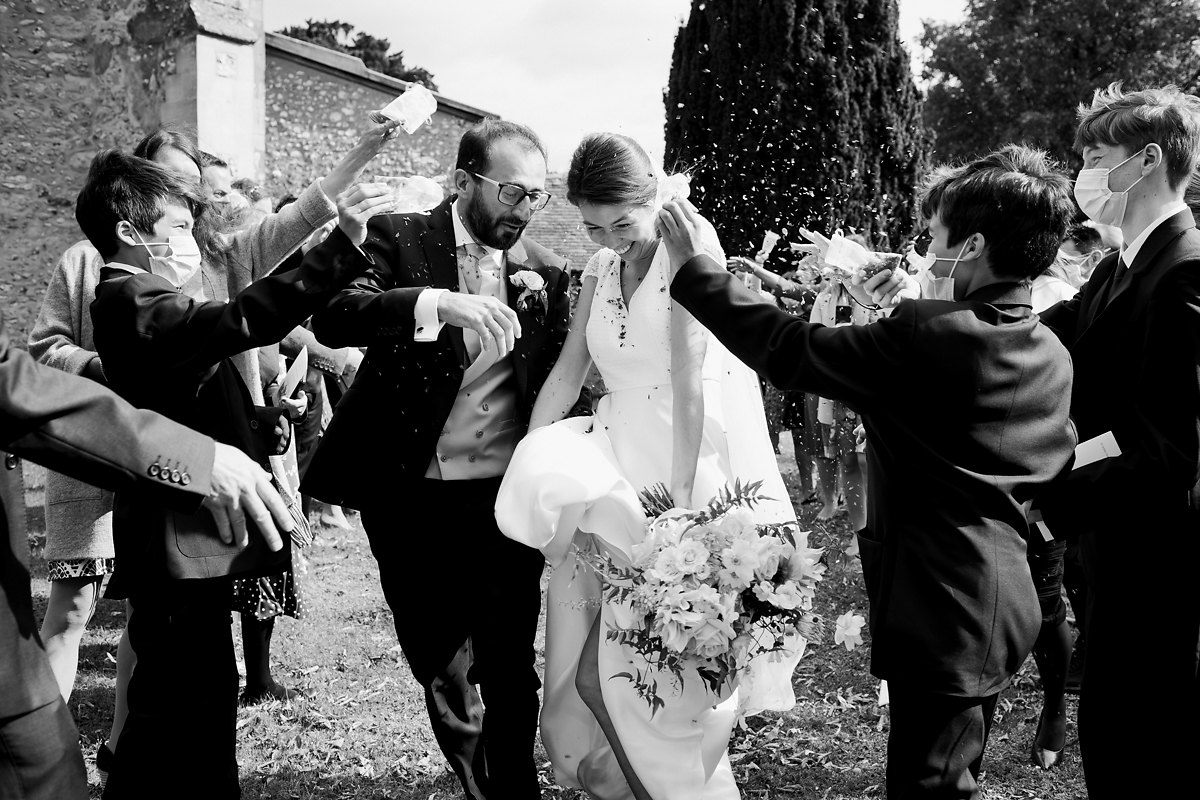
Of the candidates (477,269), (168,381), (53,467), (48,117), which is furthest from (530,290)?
(48,117)

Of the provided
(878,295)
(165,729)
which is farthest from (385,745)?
(878,295)

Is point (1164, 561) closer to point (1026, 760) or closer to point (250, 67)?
point (1026, 760)

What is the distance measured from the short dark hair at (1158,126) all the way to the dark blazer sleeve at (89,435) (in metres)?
2.82

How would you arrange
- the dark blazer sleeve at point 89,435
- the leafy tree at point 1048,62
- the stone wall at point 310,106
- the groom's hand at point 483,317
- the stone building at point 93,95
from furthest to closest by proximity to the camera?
1. the leafy tree at point 1048,62
2. the stone wall at point 310,106
3. the stone building at point 93,95
4. the groom's hand at point 483,317
5. the dark blazer sleeve at point 89,435

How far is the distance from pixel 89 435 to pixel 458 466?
5.37 ft

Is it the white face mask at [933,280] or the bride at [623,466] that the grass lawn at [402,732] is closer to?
the bride at [623,466]

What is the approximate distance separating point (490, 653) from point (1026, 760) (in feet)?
8.19

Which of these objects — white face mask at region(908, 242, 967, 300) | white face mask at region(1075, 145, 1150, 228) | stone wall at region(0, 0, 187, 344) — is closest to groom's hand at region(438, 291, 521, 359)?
white face mask at region(908, 242, 967, 300)

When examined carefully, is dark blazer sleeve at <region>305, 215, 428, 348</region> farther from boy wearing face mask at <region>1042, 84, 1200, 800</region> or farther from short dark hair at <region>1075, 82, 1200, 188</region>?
short dark hair at <region>1075, 82, 1200, 188</region>

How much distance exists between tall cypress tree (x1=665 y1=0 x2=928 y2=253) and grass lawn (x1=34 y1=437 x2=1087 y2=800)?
23.0 feet

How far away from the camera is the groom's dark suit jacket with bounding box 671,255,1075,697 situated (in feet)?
8.33

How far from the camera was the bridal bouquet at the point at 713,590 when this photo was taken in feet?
9.68

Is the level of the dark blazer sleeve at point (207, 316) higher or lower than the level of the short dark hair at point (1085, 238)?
lower

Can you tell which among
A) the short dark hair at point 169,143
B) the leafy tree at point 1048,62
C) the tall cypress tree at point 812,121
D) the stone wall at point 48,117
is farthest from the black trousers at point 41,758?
the leafy tree at point 1048,62
